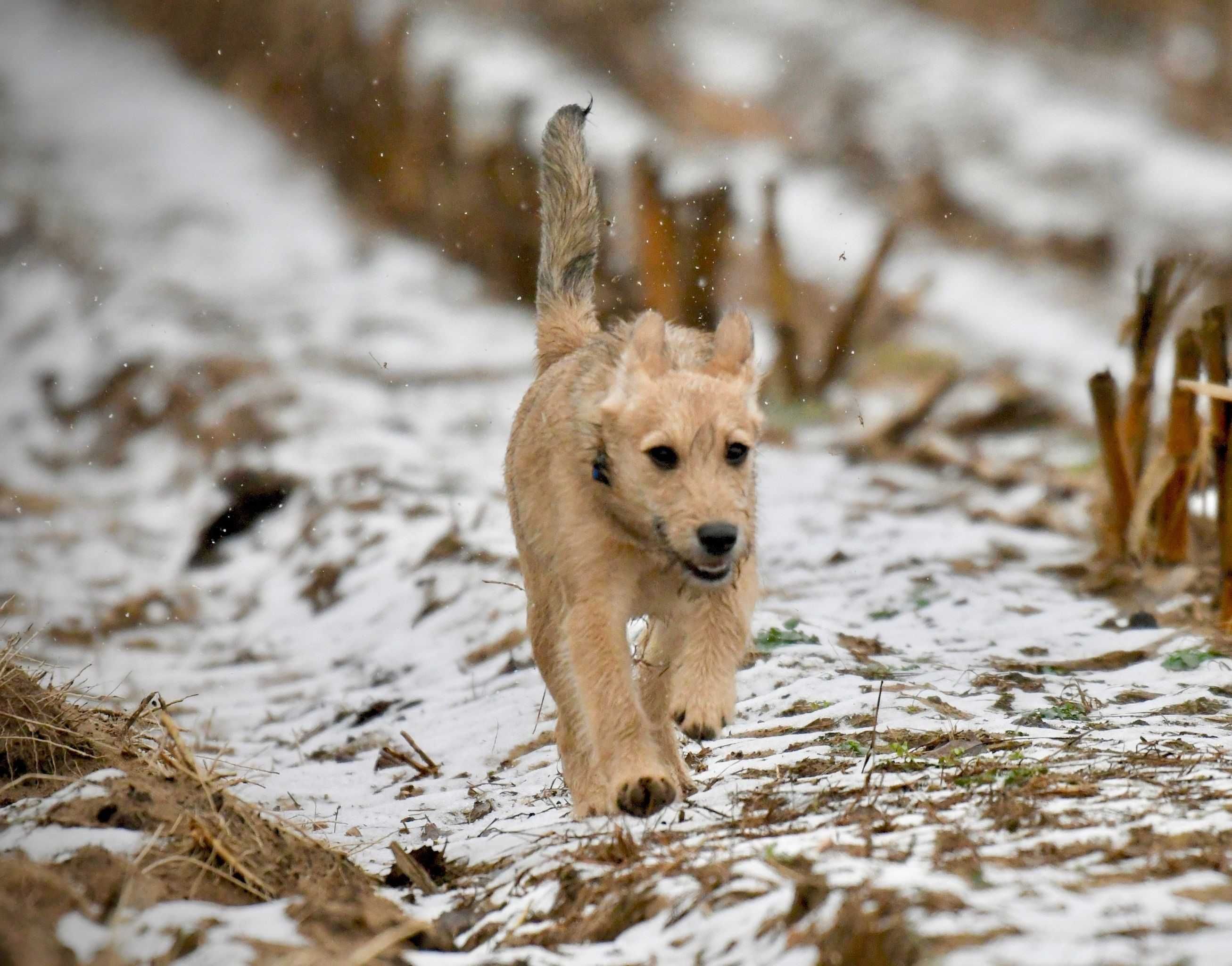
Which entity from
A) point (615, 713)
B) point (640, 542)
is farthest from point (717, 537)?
point (615, 713)

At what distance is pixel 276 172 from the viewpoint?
64.2 feet

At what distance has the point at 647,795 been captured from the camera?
457 cm

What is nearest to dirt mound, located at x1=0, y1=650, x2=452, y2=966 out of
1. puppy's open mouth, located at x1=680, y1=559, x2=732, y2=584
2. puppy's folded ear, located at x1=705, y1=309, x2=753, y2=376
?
puppy's open mouth, located at x1=680, y1=559, x2=732, y2=584

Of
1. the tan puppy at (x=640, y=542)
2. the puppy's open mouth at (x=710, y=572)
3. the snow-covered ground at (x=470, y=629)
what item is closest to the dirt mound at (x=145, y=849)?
the snow-covered ground at (x=470, y=629)

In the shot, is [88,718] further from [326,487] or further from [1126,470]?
[326,487]

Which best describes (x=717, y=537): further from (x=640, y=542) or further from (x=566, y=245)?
(x=566, y=245)

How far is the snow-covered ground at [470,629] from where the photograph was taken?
3.50 meters

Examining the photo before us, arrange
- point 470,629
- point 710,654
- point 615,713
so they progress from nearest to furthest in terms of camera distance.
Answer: point 615,713 < point 710,654 < point 470,629

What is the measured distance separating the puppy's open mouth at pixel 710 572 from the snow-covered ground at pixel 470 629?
0.67 metres

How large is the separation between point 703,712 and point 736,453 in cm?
84

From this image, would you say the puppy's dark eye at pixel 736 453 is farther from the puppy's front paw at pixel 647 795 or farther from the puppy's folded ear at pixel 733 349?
the puppy's front paw at pixel 647 795

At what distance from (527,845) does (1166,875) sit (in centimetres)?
193

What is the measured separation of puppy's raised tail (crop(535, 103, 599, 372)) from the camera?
20.1 feet

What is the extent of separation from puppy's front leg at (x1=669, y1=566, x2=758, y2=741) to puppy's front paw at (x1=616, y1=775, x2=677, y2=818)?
0.20 m
